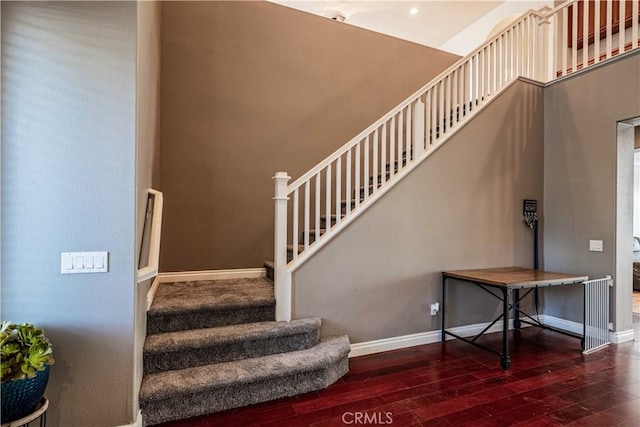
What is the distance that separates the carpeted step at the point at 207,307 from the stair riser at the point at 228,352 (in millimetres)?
258

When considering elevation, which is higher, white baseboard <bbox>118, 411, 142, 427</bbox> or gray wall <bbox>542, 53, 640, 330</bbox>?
gray wall <bbox>542, 53, 640, 330</bbox>

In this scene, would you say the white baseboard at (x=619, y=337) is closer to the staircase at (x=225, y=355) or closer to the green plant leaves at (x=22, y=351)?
the staircase at (x=225, y=355)

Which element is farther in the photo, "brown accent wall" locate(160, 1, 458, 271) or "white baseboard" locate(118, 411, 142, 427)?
"brown accent wall" locate(160, 1, 458, 271)

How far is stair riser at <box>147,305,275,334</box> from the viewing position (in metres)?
2.61

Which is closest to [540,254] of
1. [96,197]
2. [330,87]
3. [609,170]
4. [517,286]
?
[609,170]

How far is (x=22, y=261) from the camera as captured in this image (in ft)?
5.81

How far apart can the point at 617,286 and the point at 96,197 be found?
499cm

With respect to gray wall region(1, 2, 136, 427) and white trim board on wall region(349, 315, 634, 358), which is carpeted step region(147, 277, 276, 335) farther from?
white trim board on wall region(349, 315, 634, 358)

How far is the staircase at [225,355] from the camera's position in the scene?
2193 mm

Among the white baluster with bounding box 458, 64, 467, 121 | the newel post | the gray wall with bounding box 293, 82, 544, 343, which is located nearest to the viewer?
the newel post

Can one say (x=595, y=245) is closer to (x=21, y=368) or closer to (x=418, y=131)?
(x=418, y=131)

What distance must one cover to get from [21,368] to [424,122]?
3801 mm

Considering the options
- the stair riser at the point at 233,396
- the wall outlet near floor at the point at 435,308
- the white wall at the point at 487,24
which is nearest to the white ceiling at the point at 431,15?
the white wall at the point at 487,24

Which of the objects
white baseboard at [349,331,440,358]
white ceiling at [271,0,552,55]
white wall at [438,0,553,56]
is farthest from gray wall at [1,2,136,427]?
white wall at [438,0,553,56]
